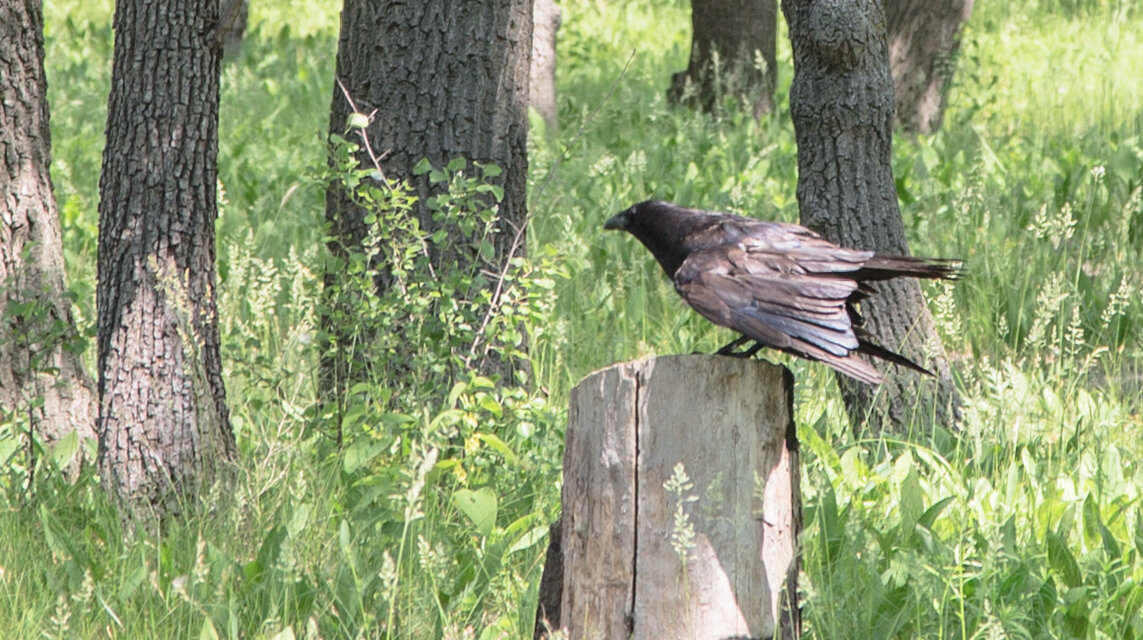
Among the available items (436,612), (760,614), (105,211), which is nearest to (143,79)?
(105,211)

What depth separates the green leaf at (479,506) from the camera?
3266 millimetres

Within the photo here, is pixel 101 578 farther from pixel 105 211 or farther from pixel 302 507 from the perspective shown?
pixel 105 211

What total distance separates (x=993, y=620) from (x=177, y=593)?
6.59 ft

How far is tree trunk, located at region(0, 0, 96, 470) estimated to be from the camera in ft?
12.5

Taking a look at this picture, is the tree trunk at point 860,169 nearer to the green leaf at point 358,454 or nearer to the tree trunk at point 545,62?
the green leaf at point 358,454

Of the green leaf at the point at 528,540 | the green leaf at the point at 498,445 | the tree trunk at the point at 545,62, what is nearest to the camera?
the green leaf at the point at 528,540

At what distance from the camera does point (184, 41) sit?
3.50 m

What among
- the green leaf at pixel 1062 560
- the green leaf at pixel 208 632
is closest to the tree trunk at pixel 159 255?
the green leaf at pixel 208 632

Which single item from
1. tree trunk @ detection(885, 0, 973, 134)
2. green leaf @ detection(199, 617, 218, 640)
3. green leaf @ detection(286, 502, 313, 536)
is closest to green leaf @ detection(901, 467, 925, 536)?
green leaf @ detection(286, 502, 313, 536)

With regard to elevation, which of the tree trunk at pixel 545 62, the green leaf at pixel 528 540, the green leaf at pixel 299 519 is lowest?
the green leaf at pixel 528 540

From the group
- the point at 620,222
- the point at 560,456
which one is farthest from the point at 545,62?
the point at 560,456

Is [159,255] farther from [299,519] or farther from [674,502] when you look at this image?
[674,502]

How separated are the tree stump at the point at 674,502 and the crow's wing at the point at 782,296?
0.12 meters

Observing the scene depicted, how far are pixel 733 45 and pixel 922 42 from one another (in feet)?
4.87
